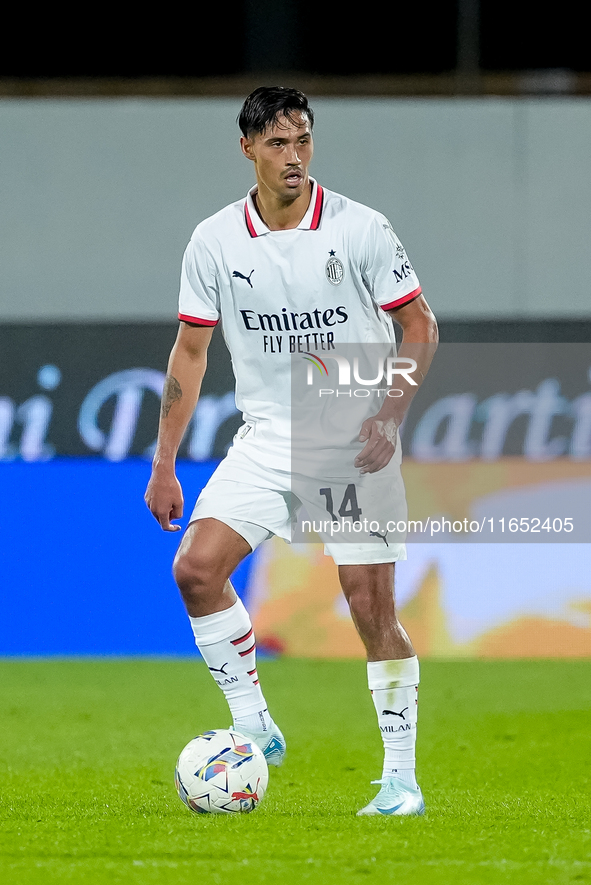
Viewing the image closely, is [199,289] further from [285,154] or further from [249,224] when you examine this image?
[285,154]

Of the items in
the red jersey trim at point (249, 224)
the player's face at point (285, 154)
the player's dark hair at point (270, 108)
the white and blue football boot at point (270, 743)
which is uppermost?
the player's dark hair at point (270, 108)

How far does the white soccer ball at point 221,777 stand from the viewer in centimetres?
337

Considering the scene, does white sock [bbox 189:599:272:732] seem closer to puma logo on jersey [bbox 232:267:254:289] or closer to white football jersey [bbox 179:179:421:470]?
white football jersey [bbox 179:179:421:470]

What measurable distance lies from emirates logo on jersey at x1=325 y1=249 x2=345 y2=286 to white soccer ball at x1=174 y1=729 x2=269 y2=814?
4.44ft

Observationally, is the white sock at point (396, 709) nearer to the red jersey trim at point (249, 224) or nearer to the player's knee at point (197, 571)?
the player's knee at point (197, 571)

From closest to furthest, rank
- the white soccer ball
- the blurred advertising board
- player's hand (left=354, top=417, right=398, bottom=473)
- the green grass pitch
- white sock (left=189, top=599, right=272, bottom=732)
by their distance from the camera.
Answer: the green grass pitch → the white soccer ball → player's hand (left=354, top=417, right=398, bottom=473) → white sock (left=189, top=599, right=272, bottom=732) → the blurred advertising board

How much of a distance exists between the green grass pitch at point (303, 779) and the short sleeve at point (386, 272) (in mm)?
1458

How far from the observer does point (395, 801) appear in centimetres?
338

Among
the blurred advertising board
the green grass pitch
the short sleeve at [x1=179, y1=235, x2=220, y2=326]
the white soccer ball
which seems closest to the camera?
the green grass pitch

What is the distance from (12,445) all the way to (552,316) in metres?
3.33

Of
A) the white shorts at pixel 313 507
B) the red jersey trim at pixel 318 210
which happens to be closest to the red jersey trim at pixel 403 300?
the red jersey trim at pixel 318 210

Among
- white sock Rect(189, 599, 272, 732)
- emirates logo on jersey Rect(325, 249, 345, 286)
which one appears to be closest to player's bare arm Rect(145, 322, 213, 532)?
white sock Rect(189, 599, 272, 732)

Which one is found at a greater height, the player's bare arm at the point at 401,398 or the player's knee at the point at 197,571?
the player's bare arm at the point at 401,398

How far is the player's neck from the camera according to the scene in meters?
3.66
